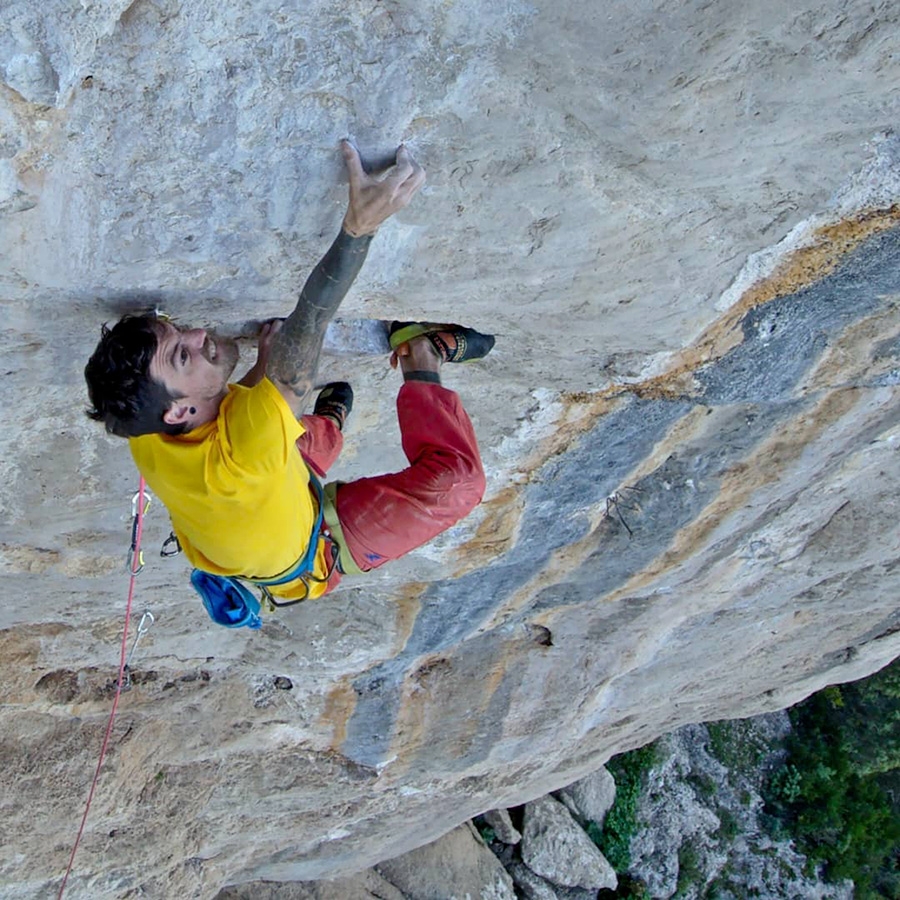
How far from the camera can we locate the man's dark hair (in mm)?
1776

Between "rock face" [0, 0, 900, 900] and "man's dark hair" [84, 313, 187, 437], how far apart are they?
10 centimetres

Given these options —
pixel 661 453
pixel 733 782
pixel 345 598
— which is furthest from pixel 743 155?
pixel 733 782

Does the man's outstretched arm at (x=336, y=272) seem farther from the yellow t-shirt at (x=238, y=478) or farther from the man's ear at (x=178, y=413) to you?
the man's ear at (x=178, y=413)

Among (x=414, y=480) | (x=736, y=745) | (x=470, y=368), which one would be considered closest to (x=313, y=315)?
(x=414, y=480)

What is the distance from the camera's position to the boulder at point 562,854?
27.4ft

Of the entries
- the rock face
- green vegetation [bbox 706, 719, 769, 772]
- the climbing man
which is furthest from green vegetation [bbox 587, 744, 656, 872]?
the climbing man

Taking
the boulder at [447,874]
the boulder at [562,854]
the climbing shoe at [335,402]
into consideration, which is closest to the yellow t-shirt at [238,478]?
the climbing shoe at [335,402]

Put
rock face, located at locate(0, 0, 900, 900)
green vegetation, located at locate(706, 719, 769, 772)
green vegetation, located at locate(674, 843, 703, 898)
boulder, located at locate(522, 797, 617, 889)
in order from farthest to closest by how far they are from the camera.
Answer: green vegetation, located at locate(706, 719, 769, 772) < green vegetation, located at locate(674, 843, 703, 898) < boulder, located at locate(522, 797, 617, 889) < rock face, located at locate(0, 0, 900, 900)

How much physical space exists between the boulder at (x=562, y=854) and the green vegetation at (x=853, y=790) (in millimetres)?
2242

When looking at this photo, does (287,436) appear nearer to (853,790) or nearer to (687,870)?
(687,870)

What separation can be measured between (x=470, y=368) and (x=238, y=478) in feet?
3.00

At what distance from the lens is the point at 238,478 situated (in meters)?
2.00

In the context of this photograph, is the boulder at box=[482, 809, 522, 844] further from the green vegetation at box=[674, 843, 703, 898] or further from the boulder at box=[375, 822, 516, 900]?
the green vegetation at box=[674, 843, 703, 898]

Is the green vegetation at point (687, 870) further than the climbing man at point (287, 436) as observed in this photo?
Yes
